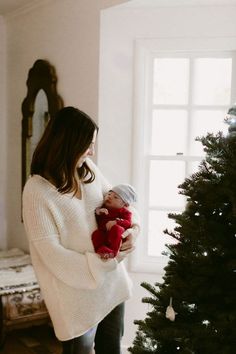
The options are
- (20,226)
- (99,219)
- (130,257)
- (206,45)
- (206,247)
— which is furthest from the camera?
(20,226)

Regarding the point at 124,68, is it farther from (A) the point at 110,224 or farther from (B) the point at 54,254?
(B) the point at 54,254

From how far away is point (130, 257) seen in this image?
111 inches

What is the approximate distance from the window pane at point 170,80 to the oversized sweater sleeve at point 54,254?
1438 millimetres

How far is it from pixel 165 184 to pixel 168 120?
414mm

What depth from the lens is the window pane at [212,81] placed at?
274 cm

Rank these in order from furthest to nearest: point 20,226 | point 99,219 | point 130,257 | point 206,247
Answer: point 20,226 → point 130,257 → point 99,219 → point 206,247

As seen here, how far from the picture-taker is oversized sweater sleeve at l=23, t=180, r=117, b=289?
65.3 inches

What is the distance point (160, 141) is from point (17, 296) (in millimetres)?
1390

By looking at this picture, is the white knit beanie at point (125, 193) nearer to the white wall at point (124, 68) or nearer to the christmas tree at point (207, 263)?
the christmas tree at point (207, 263)

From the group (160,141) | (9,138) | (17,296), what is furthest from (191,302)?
(9,138)

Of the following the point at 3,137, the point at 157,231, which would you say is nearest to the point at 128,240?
the point at 157,231

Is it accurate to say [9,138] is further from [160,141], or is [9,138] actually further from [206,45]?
[206,45]

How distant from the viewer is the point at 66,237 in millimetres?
1729

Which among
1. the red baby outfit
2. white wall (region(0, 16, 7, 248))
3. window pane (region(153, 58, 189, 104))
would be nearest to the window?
window pane (region(153, 58, 189, 104))
